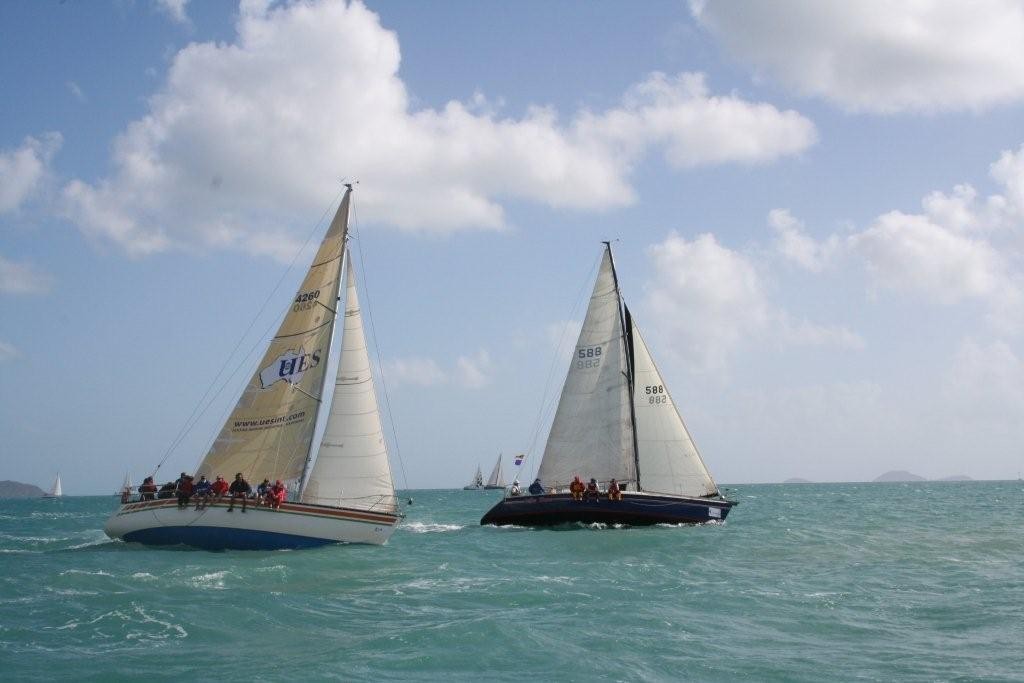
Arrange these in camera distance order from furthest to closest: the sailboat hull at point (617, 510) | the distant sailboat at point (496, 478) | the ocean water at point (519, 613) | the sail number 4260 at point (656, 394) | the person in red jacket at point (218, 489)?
1. the distant sailboat at point (496, 478)
2. the sail number 4260 at point (656, 394)
3. the sailboat hull at point (617, 510)
4. the person in red jacket at point (218, 489)
5. the ocean water at point (519, 613)

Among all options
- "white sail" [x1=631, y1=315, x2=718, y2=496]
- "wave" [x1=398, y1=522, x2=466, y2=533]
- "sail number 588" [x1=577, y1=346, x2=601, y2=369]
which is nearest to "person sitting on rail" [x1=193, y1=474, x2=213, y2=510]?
"wave" [x1=398, y1=522, x2=466, y2=533]

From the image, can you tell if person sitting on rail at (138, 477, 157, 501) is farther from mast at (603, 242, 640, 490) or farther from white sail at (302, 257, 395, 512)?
mast at (603, 242, 640, 490)

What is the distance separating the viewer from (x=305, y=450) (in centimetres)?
3041

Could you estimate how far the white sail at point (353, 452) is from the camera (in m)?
29.8

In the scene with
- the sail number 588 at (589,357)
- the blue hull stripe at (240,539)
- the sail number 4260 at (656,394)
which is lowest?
the blue hull stripe at (240,539)

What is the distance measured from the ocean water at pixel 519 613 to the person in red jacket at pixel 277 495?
4.91 feet

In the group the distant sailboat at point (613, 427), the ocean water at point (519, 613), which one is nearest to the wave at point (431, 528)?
the distant sailboat at point (613, 427)

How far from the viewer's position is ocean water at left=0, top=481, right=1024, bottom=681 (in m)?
14.4

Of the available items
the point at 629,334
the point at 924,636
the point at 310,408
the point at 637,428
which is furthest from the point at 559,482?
the point at 924,636

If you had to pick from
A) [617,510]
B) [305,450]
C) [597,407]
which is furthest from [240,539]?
[597,407]

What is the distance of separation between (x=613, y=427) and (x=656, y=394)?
2437 millimetres

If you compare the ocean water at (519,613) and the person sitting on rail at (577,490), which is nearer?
the ocean water at (519,613)

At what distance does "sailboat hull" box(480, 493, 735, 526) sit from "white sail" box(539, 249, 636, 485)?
221 cm

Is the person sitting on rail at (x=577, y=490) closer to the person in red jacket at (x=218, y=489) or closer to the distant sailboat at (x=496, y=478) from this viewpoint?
the person in red jacket at (x=218, y=489)
